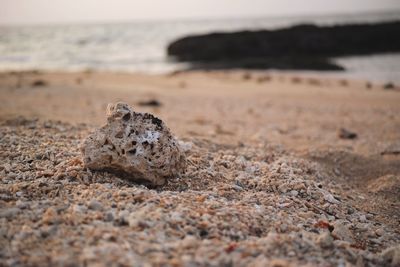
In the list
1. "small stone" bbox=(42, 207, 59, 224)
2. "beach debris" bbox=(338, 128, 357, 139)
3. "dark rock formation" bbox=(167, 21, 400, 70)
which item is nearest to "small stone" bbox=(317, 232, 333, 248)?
"small stone" bbox=(42, 207, 59, 224)

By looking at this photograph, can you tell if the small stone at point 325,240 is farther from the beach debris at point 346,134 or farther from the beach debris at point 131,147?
the beach debris at point 346,134

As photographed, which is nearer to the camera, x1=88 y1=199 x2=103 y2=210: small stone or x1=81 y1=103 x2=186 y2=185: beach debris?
x1=88 y1=199 x2=103 y2=210: small stone

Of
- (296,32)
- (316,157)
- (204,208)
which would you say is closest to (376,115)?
(316,157)

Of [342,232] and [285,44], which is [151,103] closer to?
[342,232]

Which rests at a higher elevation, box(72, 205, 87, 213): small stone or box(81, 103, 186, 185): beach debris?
box(81, 103, 186, 185): beach debris

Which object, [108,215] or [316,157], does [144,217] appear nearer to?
[108,215]

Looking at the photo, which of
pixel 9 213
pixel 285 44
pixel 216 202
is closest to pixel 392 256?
pixel 216 202

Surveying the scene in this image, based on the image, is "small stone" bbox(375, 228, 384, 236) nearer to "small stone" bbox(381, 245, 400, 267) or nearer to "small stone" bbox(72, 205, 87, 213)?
"small stone" bbox(381, 245, 400, 267)
